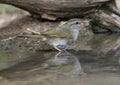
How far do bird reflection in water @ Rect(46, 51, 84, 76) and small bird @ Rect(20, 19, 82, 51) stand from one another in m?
0.30

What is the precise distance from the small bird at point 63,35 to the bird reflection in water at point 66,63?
1.00 feet

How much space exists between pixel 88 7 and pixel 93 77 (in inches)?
106

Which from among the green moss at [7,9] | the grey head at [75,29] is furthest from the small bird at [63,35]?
the green moss at [7,9]

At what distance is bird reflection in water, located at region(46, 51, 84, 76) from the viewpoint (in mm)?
5004

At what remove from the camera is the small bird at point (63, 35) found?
6.75 meters

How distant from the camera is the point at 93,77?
462 cm

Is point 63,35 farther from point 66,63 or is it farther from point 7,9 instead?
point 7,9

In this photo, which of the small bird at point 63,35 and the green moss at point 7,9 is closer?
the small bird at point 63,35

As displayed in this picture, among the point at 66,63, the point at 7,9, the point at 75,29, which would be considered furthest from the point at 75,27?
the point at 7,9

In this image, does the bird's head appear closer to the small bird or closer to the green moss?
the small bird

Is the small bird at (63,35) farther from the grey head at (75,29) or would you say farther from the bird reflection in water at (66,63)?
the bird reflection in water at (66,63)

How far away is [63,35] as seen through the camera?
22.8ft

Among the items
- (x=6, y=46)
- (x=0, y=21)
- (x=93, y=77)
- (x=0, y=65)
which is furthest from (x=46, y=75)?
(x=0, y=21)

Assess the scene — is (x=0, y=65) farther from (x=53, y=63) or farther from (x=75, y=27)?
(x=75, y=27)
